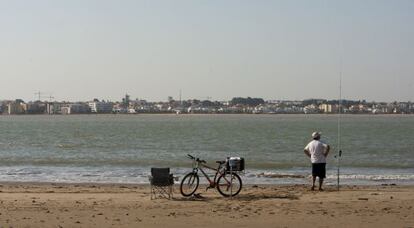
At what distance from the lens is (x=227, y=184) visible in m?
14.5

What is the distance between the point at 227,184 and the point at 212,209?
2.04 meters

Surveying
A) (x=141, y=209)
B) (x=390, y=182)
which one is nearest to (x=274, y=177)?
(x=390, y=182)

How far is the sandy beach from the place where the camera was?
36.5 feet

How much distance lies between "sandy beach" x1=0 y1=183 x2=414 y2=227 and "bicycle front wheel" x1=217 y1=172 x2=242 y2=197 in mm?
223

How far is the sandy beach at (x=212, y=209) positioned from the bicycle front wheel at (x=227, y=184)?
0.22 m

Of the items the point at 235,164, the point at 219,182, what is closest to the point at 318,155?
the point at 235,164

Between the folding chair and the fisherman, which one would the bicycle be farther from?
the fisherman

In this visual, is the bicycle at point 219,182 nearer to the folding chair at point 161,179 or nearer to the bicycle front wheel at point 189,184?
the bicycle front wheel at point 189,184

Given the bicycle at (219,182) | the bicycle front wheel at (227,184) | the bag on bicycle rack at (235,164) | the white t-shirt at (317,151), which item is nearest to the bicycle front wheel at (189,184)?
the bicycle at (219,182)

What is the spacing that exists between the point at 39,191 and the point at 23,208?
12.5 ft

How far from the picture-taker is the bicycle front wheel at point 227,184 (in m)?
14.4

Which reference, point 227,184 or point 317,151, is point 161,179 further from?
point 317,151

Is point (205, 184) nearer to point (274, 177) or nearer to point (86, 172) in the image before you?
point (274, 177)

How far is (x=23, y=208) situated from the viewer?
12734mm
